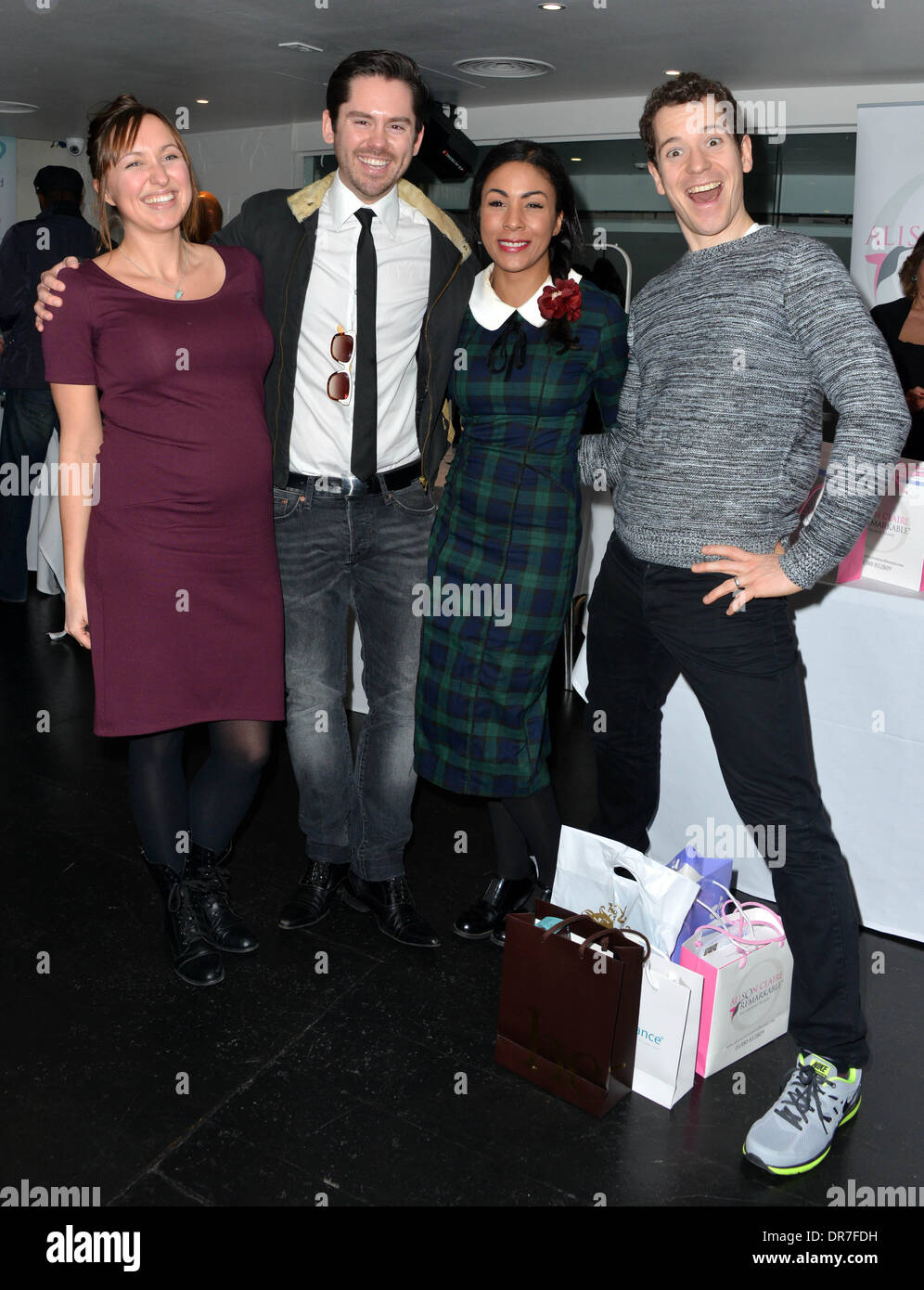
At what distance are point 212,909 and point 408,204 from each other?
146 cm

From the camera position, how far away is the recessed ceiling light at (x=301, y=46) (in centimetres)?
504

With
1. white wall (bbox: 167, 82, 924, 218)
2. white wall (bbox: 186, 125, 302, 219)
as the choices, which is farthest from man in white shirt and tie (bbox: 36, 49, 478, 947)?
white wall (bbox: 186, 125, 302, 219)

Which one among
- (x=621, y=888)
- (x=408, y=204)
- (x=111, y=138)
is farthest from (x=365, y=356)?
(x=621, y=888)

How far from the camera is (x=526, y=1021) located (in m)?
1.91

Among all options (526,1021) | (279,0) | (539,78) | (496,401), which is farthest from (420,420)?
(539,78)

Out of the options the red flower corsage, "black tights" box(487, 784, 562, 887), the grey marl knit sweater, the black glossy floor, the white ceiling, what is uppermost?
the white ceiling

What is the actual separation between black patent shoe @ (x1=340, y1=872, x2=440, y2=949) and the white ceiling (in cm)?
335

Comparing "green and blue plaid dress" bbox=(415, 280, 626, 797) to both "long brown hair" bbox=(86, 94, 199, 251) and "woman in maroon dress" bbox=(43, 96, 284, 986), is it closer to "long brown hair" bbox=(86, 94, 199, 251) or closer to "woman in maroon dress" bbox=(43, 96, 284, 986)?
"woman in maroon dress" bbox=(43, 96, 284, 986)

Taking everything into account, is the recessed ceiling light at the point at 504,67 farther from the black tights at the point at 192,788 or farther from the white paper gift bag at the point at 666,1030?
the white paper gift bag at the point at 666,1030

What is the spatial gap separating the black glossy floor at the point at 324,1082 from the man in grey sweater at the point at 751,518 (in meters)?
0.17

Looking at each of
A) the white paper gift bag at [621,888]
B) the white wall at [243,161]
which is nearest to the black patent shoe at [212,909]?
the white paper gift bag at [621,888]

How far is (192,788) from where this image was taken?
2312 millimetres

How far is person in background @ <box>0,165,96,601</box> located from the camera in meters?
4.38

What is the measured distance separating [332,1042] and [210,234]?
5.23ft
